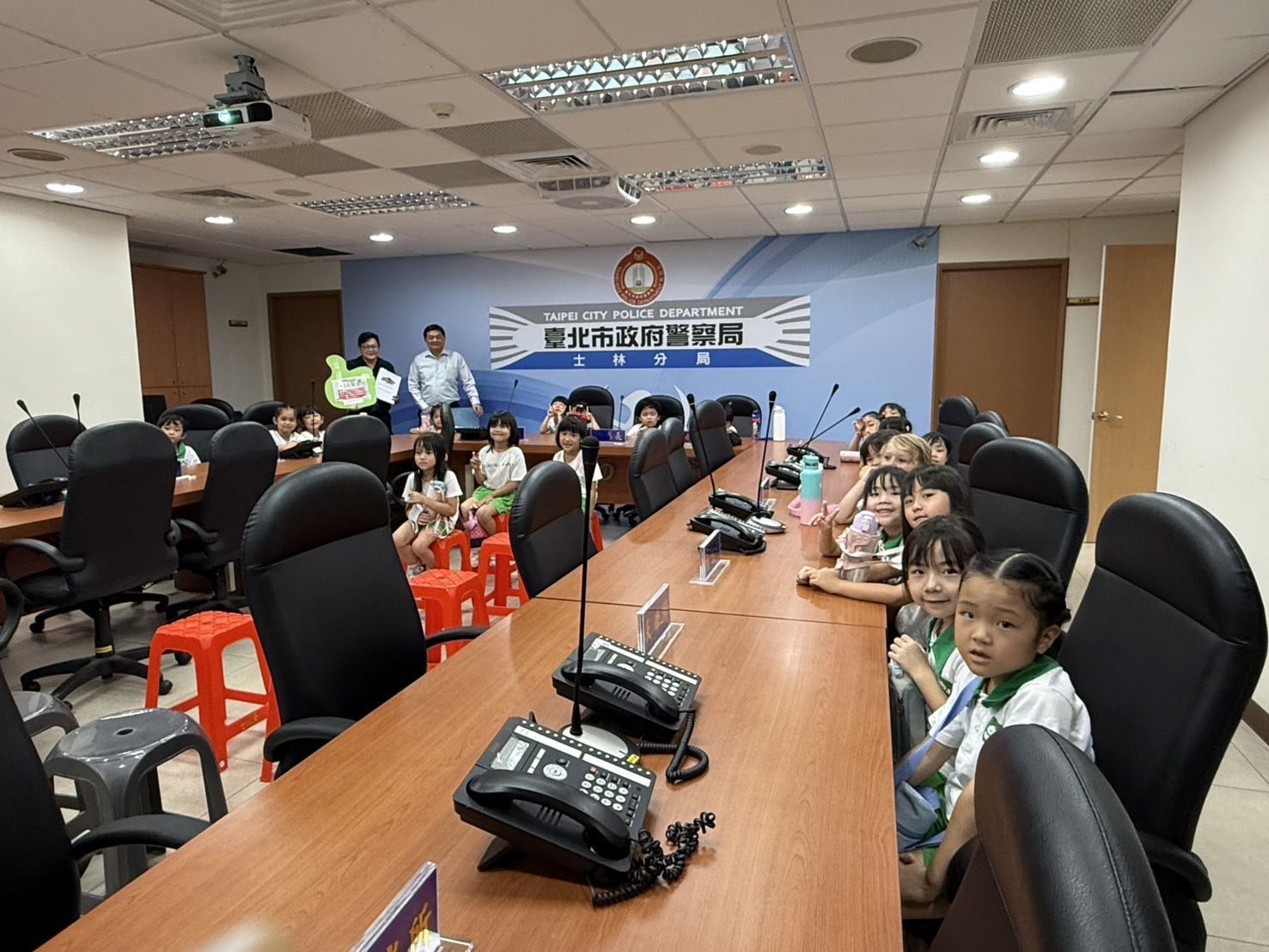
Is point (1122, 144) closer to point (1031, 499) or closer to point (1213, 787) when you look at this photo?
point (1031, 499)

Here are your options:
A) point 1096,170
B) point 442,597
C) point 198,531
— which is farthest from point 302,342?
point 1096,170

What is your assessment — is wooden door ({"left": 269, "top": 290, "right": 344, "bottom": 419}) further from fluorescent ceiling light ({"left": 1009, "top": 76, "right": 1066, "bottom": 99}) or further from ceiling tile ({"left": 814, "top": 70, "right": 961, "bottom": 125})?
fluorescent ceiling light ({"left": 1009, "top": 76, "right": 1066, "bottom": 99})

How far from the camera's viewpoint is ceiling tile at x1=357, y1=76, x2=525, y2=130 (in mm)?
3330

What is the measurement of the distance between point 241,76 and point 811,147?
2.87m

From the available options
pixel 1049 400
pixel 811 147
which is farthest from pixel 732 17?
pixel 1049 400

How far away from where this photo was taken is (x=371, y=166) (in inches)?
184

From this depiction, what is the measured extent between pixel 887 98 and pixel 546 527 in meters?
2.69

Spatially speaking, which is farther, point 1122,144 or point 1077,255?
point 1077,255

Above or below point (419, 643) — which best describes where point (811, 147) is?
above

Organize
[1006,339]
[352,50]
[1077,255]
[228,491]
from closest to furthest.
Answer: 1. [352,50]
2. [228,491]
3. [1077,255]
4. [1006,339]

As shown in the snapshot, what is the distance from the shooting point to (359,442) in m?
4.21

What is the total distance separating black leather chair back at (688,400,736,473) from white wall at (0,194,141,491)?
4808mm

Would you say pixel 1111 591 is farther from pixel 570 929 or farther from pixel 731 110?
pixel 731 110

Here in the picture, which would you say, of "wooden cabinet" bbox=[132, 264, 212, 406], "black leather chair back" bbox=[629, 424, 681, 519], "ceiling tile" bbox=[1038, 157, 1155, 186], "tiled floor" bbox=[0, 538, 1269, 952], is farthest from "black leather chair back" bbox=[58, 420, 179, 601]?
"wooden cabinet" bbox=[132, 264, 212, 406]
